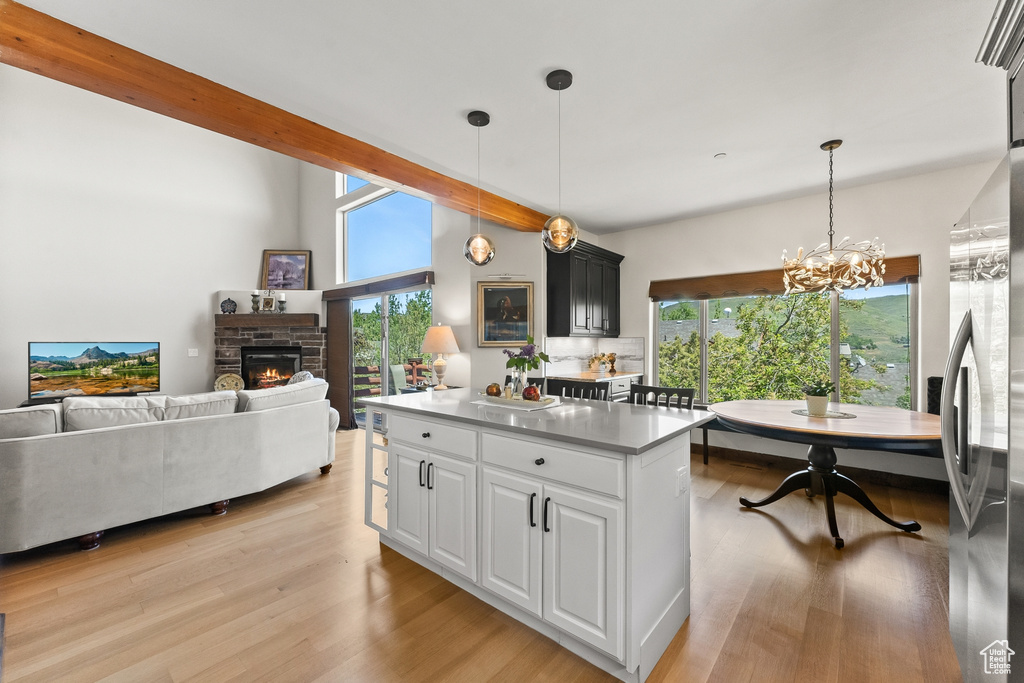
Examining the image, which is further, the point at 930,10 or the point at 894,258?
the point at 894,258

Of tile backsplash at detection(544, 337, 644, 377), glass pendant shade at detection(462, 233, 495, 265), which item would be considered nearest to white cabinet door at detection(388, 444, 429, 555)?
glass pendant shade at detection(462, 233, 495, 265)

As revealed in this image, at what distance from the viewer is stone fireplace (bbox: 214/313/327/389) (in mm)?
6512

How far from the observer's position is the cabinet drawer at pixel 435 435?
2062mm

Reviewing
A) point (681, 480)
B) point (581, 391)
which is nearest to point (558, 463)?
point (681, 480)

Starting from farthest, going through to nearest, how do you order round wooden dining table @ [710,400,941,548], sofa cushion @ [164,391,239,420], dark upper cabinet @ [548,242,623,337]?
dark upper cabinet @ [548,242,623,337], sofa cushion @ [164,391,239,420], round wooden dining table @ [710,400,941,548]

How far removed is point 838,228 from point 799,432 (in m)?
2.70

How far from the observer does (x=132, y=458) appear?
275 cm

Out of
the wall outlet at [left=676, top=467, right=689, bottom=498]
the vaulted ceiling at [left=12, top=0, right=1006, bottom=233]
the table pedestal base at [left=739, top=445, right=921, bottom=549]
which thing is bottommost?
the table pedestal base at [left=739, top=445, right=921, bottom=549]

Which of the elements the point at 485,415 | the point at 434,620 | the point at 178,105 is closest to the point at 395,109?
the point at 178,105

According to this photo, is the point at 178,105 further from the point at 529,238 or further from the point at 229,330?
the point at 229,330

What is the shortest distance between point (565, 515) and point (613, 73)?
7.24 ft

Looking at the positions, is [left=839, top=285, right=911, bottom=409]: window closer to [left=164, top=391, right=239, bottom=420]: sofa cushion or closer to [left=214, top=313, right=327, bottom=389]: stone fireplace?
[left=164, top=391, right=239, bottom=420]: sofa cushion

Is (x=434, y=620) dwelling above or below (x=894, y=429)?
below

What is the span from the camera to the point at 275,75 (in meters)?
2.28
